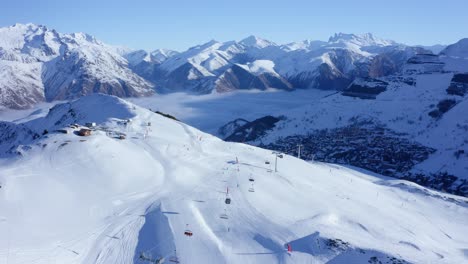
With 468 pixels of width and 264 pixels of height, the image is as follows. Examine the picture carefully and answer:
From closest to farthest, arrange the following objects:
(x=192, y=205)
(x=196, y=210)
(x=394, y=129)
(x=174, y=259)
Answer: (x=174, y=259) < (x=196, y=210) < (x=192, y=205) < (x=394, y=129)

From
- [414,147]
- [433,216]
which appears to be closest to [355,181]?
[433,216]

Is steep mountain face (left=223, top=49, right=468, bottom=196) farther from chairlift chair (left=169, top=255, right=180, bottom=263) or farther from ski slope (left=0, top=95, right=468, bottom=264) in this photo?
chairlift chair (left=169, top=255, right=180, bottom=263)

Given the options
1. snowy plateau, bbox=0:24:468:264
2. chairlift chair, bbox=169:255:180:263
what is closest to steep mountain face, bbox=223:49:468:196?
snowy plateau, bbox=0:24:468:264

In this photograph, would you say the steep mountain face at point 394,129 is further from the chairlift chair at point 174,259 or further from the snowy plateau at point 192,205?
the chairlift chair at point 174,259

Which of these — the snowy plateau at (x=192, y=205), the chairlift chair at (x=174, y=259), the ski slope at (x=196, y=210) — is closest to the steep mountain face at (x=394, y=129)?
the snowy plateau at (x=192, y=205)

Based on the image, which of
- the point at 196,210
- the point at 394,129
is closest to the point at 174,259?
the point at 196,210

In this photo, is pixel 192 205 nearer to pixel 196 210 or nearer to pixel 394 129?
pixel 196 210
